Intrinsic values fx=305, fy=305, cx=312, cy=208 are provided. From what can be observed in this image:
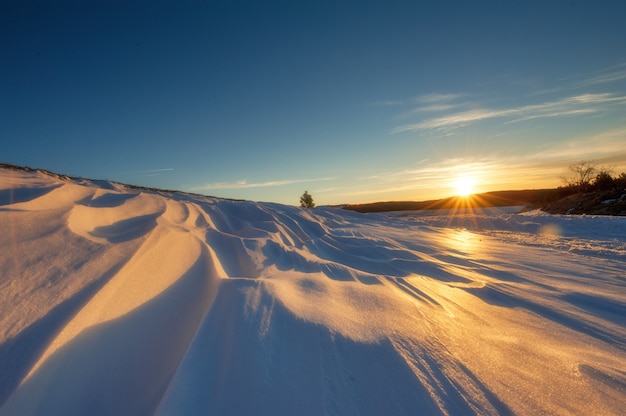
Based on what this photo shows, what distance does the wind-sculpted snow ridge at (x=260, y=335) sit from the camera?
0.97m

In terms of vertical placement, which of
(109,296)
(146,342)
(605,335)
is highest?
(109,296)

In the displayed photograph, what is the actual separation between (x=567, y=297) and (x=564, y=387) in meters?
1.28

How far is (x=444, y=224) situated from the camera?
27.8ft

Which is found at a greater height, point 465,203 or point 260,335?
point 465,203

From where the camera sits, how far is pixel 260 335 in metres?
1.23

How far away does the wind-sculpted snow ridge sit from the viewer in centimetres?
97

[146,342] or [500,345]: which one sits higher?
[146,342]

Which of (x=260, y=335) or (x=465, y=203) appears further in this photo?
(x=465, y=203)

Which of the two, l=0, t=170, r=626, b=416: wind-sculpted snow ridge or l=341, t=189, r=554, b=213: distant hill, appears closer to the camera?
l=0, t=170, r=626, b=416: wind-sculpted snow ridge

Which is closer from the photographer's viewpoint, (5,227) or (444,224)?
(5,227)

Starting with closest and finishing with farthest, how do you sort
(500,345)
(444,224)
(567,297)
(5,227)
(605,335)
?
(500,345) → (605,335) → (5,227) → (567,297) → (444,224)

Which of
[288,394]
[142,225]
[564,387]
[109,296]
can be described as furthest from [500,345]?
[142,225]

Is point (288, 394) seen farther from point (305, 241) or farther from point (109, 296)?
point (305, 241)

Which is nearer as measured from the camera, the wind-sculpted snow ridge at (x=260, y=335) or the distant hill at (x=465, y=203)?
the wind-sculpted snow ridge at (x=260, y=335)
